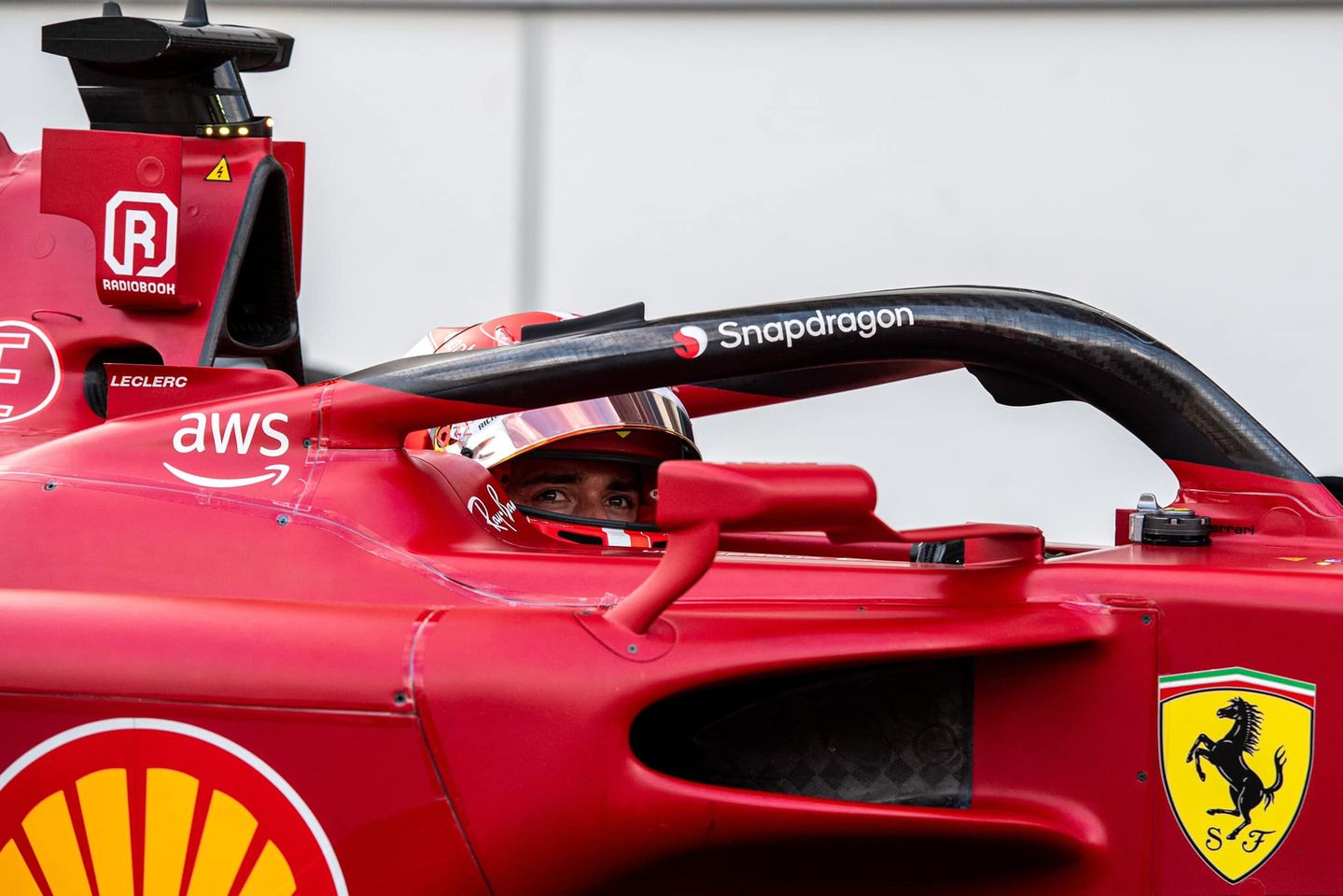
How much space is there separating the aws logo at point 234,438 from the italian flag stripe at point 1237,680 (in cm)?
107

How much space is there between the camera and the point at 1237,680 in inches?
62.3

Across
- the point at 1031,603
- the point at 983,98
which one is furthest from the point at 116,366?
the point at 983,98

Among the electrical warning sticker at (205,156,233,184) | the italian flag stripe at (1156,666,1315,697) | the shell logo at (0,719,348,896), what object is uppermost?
the electrical warning sticker at (205,156,233,184)

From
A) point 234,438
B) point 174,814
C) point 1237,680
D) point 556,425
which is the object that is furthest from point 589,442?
point 1237,680

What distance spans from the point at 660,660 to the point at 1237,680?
Answer: 24.1 inches

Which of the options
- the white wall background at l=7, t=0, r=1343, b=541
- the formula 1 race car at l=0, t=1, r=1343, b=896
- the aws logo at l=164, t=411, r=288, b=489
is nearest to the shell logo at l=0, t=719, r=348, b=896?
the formula 1 race car at l=0, t=1, r=1343, b=896

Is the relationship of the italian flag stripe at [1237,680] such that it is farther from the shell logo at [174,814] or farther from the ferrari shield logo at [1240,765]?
the shell logo at [174,814]

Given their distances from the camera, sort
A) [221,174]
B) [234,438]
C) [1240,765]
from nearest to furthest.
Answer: [1240,765]
[234,438]
[221,174]

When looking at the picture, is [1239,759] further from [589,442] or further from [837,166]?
[837,166]

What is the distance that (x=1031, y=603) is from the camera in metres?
1.65

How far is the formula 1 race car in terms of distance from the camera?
155 cm

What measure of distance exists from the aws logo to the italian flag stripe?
1.07 meters

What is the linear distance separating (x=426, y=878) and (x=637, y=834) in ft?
0.75

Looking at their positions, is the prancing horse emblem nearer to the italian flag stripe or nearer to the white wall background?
the italian flag stripe
